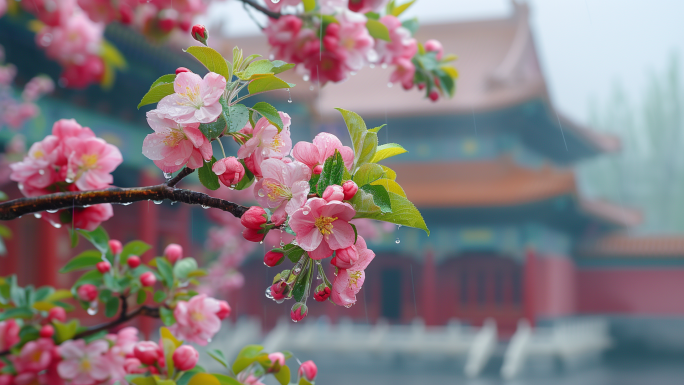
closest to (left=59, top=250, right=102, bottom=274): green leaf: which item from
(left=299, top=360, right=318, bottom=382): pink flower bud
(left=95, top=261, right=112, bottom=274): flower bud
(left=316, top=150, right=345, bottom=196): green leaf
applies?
(left=95, top=261, right=112, bottom=274): flower bud

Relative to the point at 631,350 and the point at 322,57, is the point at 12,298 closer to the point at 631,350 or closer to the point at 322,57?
the point at 322,57

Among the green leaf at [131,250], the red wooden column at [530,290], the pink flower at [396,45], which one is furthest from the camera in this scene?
the red wooden column at [530,290]

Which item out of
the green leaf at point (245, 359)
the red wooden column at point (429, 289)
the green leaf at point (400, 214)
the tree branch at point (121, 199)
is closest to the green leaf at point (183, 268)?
the green leaf at point (245, 359)

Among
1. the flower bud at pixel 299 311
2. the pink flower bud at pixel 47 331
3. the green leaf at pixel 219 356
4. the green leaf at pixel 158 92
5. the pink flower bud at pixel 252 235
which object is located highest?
the green leaf at pixel 158 92

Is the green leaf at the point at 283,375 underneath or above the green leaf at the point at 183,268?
underneath

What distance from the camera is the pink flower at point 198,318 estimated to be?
0.83m

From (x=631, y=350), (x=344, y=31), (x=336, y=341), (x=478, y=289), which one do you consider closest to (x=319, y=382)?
(x=336, y=341)

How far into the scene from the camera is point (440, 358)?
24.7 ft

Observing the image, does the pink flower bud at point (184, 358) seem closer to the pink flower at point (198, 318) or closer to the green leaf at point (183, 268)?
the pink flower at point (198, 318)

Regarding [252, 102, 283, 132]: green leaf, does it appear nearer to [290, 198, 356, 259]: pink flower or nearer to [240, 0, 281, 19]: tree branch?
[290, 198, 356, 259]: pink flower

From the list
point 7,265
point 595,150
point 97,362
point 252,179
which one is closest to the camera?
point 252,179

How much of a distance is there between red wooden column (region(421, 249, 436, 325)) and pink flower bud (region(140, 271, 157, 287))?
674 centimetres

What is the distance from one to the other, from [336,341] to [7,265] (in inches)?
188

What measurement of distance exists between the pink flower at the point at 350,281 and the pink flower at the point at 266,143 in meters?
0.10
